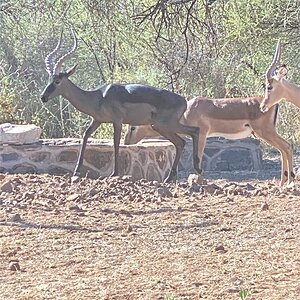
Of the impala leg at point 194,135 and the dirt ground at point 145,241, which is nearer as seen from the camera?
the dirt ground at point 145,241

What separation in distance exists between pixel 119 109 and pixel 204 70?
7.07 m

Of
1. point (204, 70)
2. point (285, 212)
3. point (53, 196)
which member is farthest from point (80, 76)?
point (285, 212)

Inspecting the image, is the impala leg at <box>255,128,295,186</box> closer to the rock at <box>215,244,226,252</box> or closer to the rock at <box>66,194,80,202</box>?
the rock at <box>66,194,80,202</box>

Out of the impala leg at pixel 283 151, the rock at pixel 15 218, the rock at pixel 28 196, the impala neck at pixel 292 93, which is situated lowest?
the impala leg at pixel 283 151

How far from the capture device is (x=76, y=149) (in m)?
11.9

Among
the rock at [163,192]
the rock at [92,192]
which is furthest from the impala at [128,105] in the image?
the rock at [92,192]

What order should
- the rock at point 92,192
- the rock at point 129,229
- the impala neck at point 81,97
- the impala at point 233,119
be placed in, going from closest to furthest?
the rock at point 129,229
the rock at point 92,192
the impala neck at point 81,97
the impala at point 233,119

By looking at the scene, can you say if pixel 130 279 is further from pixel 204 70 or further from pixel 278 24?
pixel 204 70

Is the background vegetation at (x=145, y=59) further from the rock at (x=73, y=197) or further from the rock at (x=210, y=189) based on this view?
the rock at (x=73, y=197)

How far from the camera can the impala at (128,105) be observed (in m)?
11.1

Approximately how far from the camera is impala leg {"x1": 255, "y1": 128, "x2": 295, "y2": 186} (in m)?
11.6

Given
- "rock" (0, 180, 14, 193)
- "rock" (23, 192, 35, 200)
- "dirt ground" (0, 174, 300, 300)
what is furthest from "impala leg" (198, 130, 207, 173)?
"rock" (23, 192, 35, 200)

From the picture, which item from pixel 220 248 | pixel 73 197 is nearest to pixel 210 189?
pixel 73 197

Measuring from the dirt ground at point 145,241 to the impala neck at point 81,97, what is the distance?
1.49m
